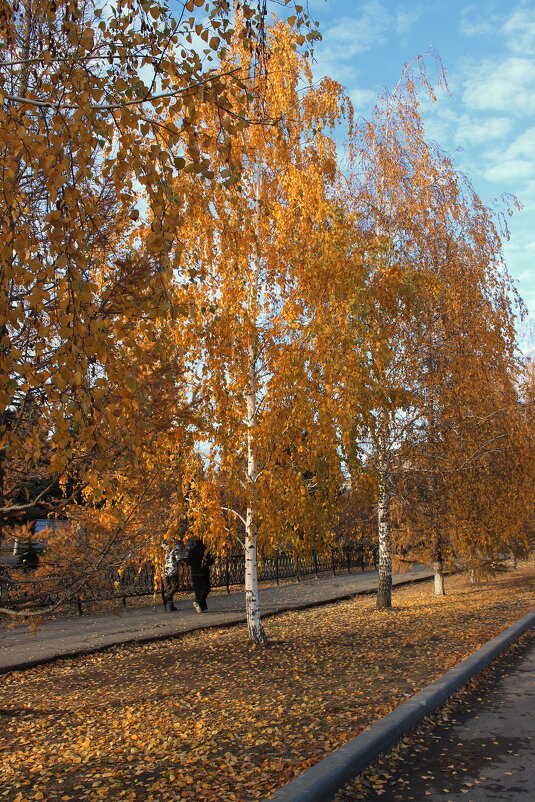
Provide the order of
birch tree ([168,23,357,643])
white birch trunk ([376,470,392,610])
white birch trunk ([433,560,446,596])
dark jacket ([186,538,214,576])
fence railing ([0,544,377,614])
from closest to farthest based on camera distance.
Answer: fence railing ([0,544,377,614]) → birch tree ([168,23,357,643]) → white birch trunk ([376,470,392,610]) → dark jacket ([186,538,214,576]) → white birch trunk ([433,560,446,596])

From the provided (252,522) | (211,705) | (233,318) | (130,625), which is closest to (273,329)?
(233,318)

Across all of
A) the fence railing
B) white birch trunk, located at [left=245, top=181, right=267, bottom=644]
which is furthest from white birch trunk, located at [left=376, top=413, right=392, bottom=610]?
white birch trunk, located at [left=245, top=181, right=267, bottom=644]

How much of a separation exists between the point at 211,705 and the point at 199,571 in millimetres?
7615

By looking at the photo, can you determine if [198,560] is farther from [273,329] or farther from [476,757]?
[476,757]

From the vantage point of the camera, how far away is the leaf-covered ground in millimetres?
4242

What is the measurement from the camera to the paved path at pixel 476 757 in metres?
3.84

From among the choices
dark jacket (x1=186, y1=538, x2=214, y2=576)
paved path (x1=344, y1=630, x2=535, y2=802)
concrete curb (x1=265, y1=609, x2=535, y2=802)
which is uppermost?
dark jacket (x1=186, y1=538, x2=214, y2=576)

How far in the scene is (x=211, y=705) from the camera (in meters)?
6.11

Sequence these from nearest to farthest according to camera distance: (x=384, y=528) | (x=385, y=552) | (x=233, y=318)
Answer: (x=233, y=318) < (x=384, y=528) < (x=385, y=552)

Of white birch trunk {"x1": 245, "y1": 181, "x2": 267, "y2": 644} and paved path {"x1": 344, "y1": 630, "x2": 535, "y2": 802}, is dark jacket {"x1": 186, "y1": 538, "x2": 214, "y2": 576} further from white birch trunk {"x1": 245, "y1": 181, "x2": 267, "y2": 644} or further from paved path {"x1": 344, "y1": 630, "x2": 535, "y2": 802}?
paved path {"x1": 344, "y1": 630, "x2": 535, "y2": 802}

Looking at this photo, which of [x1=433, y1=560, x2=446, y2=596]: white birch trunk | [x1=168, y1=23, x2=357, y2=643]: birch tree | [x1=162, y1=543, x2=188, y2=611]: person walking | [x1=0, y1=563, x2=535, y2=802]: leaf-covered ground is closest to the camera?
[x1=0, y1=563, x2=535, y2=802]: leaf-covered ground

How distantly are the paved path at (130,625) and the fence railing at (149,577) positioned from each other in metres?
0.50

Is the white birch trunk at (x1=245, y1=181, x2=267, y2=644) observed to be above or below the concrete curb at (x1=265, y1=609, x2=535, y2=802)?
above

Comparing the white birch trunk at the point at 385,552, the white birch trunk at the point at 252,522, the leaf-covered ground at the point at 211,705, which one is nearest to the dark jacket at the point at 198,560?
the leaf-covered ground at the point at 211,705
